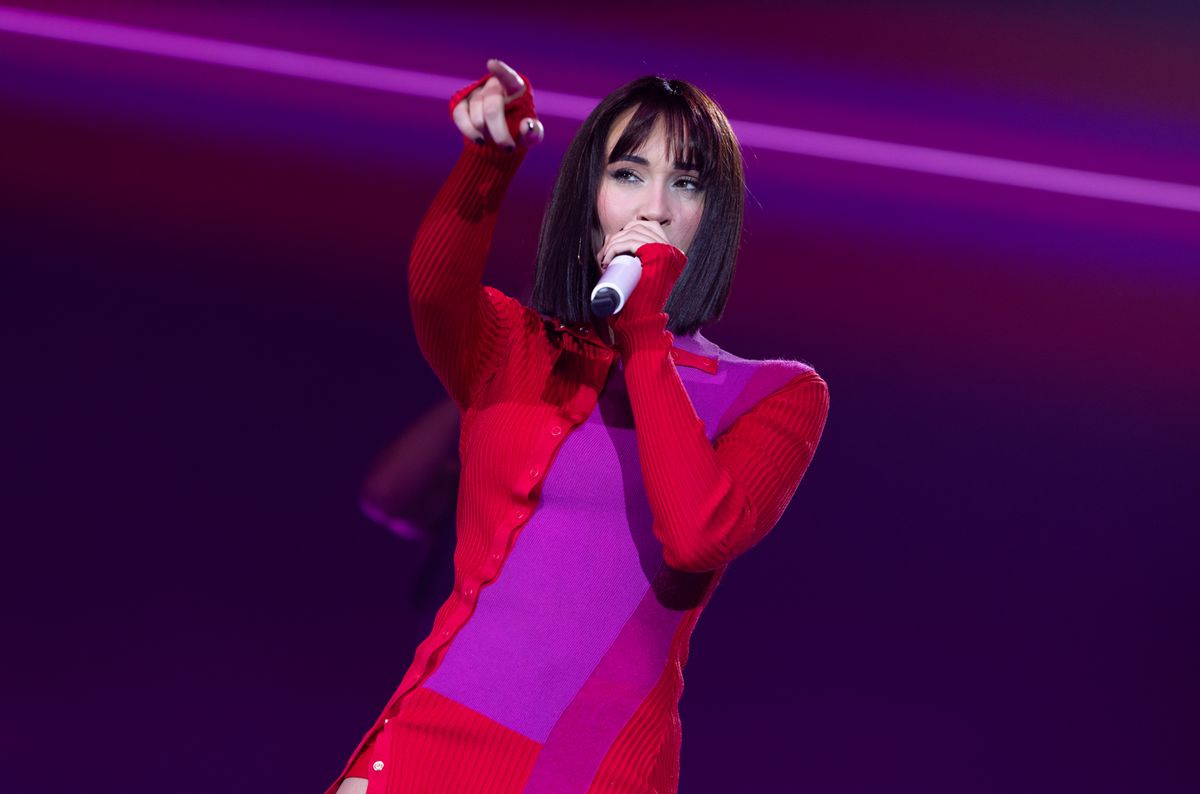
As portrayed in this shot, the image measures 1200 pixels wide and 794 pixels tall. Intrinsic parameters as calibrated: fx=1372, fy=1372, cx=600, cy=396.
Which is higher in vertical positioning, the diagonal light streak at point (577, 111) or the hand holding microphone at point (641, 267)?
the diagonal light streak at point (577, 111)

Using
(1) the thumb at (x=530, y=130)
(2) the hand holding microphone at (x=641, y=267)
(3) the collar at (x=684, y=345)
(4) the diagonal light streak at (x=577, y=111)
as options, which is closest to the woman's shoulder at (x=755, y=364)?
(3) the collar at (x=684, y=345)

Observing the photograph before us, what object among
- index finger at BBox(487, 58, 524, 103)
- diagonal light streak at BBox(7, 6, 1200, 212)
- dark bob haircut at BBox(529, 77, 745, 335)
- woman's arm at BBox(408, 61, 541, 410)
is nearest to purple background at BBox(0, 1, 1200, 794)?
diagonal light streak at BBox(7, 6, 1200, 212)

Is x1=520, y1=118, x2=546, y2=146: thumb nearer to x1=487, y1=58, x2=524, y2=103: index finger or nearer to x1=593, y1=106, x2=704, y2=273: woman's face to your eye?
x1=487, y1=58, x2=524, y2=103: index finger

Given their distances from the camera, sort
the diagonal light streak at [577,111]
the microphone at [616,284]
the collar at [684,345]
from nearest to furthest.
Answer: the microphone at [616,284] < the collar at [684,345] < the diagonal light streak at [577,111]

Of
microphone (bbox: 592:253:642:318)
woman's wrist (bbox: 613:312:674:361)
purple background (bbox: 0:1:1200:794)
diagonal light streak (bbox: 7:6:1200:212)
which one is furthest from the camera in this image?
purple background (bbox: 0:1:1200:794)

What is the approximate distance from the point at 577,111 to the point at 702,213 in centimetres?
115

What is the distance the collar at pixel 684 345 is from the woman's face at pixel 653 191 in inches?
3.7

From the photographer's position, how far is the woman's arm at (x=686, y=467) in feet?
3.78

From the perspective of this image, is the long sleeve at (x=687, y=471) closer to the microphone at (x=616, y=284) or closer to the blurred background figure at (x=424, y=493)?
the microphone at (x=616, y=284)

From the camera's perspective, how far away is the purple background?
2.59 metres

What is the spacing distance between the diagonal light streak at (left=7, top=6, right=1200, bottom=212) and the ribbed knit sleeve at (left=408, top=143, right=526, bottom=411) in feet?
4.10

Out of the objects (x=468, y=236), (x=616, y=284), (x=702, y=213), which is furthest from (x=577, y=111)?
(x=616, y=284)

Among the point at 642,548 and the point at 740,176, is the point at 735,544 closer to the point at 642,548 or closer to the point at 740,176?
the point at 642,548

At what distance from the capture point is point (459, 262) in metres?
1.22
